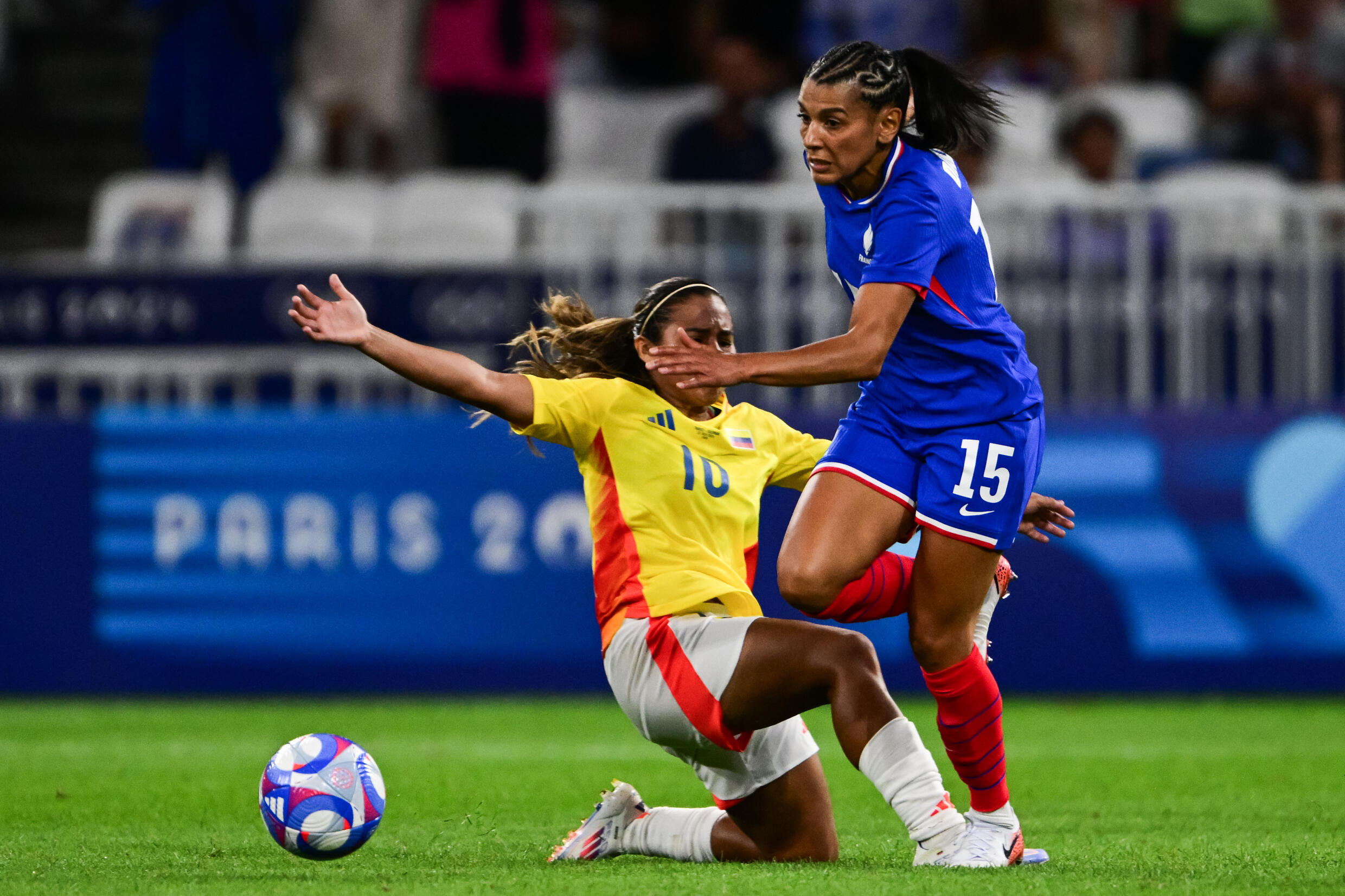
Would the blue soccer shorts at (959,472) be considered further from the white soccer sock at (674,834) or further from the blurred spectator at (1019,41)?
the blurred spectator at (1019,41)

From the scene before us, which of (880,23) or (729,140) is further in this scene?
(880,23)

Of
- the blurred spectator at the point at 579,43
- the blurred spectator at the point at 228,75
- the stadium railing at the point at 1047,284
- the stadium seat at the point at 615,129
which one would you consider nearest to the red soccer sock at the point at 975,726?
the stadium railing at the point at 1047,284

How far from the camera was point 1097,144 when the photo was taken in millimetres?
12258

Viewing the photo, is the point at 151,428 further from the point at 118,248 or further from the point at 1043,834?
the point at 1043,834

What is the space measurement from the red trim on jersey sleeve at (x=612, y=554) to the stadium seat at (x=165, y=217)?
7276 mm

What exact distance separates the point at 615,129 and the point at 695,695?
9353 millimetres

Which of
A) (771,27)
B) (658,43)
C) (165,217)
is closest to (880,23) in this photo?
(771,27)

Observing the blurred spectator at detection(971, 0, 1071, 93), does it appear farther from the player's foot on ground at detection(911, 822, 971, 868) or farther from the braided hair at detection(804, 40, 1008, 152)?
the player's foot on ground at detection(911, 822, 971, 868)

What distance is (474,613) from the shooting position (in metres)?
10.1

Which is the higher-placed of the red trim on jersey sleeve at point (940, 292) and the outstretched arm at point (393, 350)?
the red trim on jersey sleeve at point (940, 292)

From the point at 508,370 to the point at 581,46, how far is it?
553cm

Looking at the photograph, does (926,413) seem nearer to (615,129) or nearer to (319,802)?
(319,802)

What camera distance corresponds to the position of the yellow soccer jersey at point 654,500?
17.1 ft

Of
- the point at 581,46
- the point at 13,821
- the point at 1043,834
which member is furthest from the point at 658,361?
the point at 581,46
